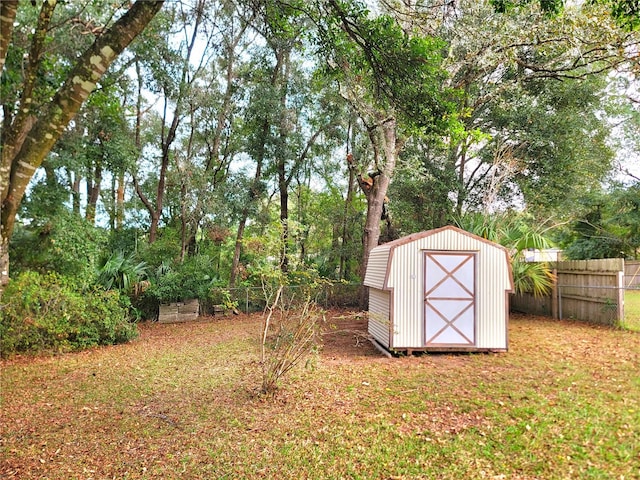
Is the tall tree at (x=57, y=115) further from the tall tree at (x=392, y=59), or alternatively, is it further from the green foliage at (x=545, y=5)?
the green foliage at (x=545, y=5)

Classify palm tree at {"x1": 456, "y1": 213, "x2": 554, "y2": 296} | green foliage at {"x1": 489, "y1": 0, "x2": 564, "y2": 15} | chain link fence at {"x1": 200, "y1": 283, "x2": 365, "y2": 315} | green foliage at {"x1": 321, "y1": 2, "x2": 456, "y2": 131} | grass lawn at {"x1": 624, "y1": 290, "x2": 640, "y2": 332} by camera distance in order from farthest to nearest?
chain link fence at {"x1": 200, "y1": 283, "x2": 365, "y2": 315}, palm tree at {"x1": 456, "y1": 213, "x2": 554, "y2": 296}, grass lawn at {"x1": 624, "y1": 290, "x2": 640, "y2": 332}, green foliage at {"x1": 321, "y1": 2, "x2": 456, "y2": 131}, green foliage at {"x1": 489, "y1": 0, "x2": 564, "y2": 15}

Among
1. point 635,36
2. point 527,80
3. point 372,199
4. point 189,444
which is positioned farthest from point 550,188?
point 189,444

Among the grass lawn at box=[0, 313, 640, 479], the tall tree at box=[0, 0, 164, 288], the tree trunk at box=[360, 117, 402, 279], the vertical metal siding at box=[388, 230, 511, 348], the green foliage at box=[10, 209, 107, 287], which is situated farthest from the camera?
the tree trunk at box=[360, 117, 402, 279]

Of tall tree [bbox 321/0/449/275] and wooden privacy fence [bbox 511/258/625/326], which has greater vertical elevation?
tall tree [bbox 321/0/449/275]

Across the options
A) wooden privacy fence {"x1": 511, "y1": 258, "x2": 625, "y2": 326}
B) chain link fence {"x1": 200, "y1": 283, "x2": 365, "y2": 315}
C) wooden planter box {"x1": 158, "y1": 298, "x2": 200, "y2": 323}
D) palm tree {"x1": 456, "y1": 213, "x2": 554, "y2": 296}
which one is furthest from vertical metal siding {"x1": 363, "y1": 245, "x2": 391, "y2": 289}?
wooden planter box {"x1": 158, "y1": 298, "x2": 200, "y2": 323}

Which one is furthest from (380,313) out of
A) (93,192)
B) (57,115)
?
(93,192)

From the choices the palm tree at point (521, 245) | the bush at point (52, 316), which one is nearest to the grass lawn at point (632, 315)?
the palm tree at point (521, 245)

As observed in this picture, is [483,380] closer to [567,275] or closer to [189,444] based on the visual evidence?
[189,444]

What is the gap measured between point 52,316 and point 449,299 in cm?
650

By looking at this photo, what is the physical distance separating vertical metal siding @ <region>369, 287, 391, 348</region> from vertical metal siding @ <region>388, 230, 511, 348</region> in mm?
251

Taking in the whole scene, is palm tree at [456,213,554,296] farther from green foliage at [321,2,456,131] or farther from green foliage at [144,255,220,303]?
green foliage at [144,255,220,303]

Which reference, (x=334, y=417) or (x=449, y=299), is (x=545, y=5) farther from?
(x=334, y=417)

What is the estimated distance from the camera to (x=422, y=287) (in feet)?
21.1

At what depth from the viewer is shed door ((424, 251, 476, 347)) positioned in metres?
6.41
